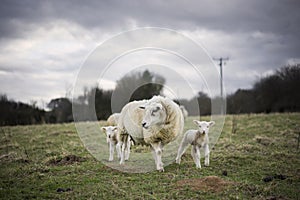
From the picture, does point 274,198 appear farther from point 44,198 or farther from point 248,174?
point 44,198

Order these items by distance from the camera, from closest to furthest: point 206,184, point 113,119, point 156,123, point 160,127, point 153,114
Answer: point 206,184
point 153,114
point 156,123
point 160,127
point 113,119

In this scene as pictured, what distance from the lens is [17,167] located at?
1091cm

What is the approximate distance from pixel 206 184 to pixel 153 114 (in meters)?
2.41

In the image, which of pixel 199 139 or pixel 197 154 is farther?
pixel 199 139

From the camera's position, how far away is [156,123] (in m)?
9.45

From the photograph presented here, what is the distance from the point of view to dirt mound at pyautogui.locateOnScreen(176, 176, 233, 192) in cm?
783

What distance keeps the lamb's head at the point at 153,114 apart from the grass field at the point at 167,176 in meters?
1.43

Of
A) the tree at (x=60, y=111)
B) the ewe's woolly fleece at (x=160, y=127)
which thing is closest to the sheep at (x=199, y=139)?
the ewe's woolly fleece at (x=160, y=127)

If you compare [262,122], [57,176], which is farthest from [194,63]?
[262,122]

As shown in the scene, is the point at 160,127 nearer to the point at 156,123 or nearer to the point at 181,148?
the point at 156,123

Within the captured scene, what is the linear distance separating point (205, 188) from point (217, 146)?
6146mm

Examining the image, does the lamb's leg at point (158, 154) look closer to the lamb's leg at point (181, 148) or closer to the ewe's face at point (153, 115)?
the ewe's face at point (153, 115)

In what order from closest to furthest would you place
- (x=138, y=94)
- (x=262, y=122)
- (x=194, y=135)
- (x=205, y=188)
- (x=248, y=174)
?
1. (x=205, y=188)
2. (x=248, y=174)
3. (x=194, y=135)
4. (x=138, y=94)
5. (x=262, y=122)

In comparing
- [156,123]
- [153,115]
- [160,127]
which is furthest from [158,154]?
[153,115]
